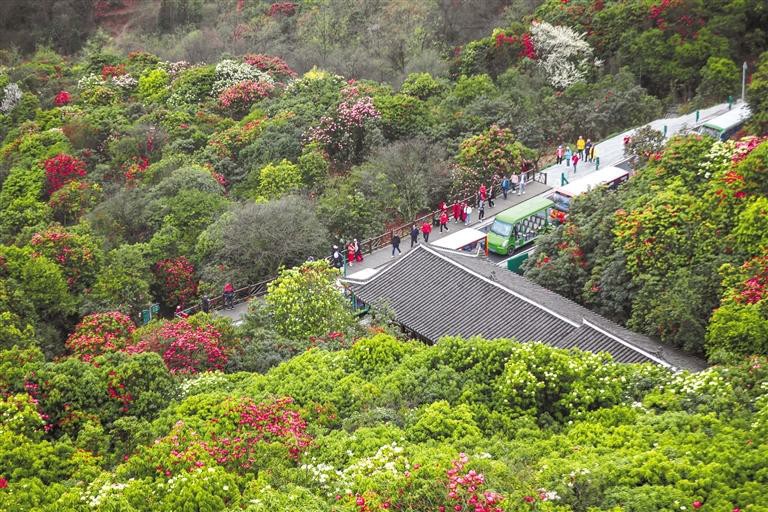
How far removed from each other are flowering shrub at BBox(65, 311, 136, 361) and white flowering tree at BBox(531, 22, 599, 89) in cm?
3477

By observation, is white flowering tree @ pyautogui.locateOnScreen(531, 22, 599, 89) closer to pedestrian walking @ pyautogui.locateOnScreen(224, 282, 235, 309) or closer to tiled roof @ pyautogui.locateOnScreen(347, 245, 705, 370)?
tiled roof @ pyautogui.locateOnScreen(347, 245, 705, 370)

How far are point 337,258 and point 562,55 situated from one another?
26522 mm

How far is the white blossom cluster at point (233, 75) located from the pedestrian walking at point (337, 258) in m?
24.8

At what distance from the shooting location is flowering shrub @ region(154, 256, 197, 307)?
135 ft

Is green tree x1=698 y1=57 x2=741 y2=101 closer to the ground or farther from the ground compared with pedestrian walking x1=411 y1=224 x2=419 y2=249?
farther from the ground

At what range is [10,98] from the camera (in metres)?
65.8

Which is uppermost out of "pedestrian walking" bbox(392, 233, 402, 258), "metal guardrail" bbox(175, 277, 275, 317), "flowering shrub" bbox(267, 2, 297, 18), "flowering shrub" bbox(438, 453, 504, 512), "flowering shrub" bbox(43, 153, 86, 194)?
"flowering shrub" bbox(438, 453, 504, 512)

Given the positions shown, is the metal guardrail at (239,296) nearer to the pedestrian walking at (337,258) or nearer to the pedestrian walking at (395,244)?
the pedestrian walking at (337,258)

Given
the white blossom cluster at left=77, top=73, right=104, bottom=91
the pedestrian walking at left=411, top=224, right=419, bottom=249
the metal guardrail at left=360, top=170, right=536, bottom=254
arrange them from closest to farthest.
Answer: the pedestrian walking at left=411, top=224, right=419, bottom=249
the metal guardrail at left=360, top=170, right=536, bottom=254
the white blossom cluster at left=77, top=73, right=104, bottom=91

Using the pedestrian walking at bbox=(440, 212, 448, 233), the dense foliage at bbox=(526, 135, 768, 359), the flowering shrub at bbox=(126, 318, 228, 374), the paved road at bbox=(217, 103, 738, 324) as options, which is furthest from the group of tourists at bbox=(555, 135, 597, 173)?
the flowering shrub at bbox=(126, 318, 228, 374)

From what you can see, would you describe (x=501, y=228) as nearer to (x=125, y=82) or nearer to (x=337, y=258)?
(x=337, y=258)

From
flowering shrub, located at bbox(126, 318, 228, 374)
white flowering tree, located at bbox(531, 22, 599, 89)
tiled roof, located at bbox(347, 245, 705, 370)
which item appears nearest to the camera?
flowering shrub, located at bbox(126, 318, 228, 374)

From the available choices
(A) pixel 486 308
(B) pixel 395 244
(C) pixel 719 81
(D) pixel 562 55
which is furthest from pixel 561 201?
(D) pixel 562 55

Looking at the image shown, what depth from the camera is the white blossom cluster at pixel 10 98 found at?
215 ft
